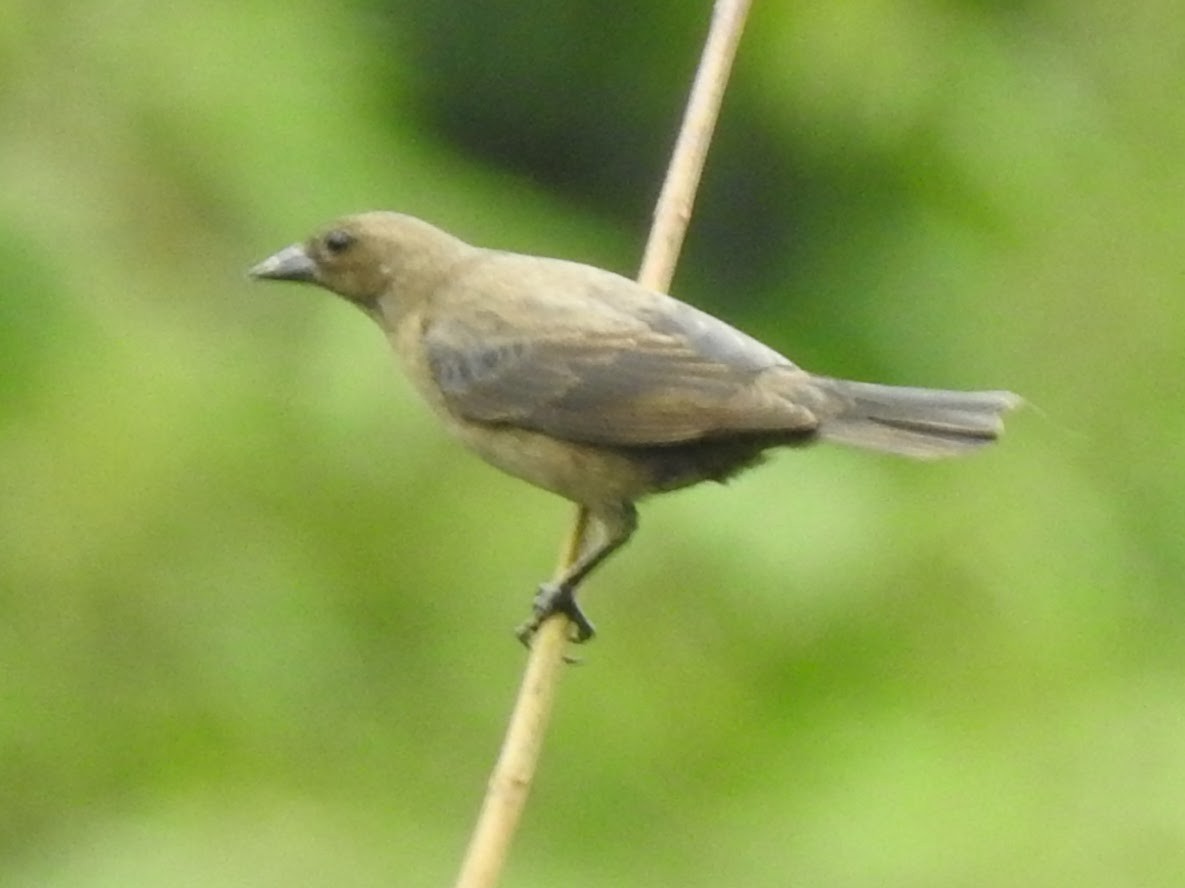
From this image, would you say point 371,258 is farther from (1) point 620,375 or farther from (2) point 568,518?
(2) point 568,518

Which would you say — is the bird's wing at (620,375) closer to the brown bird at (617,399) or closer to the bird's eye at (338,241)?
the brown bird at (617,399)

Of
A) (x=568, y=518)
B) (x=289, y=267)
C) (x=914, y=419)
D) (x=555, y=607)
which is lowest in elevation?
(x=568, y=518)

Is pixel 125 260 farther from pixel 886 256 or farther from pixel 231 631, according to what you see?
pixel 886 256

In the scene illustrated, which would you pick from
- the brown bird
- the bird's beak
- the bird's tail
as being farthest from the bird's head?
the bird's tail

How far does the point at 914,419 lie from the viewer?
355 centimetres

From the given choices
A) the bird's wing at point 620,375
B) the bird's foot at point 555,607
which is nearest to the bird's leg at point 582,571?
the bird's foot at point 555,607

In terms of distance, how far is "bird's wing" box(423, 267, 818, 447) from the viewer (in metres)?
3.57

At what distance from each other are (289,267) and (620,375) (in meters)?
0.74

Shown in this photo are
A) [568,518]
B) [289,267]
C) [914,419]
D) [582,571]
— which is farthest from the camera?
[568,518]

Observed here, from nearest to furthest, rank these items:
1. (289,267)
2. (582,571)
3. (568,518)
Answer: (582,571), (289,267), (568,518)

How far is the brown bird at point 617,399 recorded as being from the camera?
3553mm

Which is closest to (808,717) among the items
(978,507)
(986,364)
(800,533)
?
(800,533)

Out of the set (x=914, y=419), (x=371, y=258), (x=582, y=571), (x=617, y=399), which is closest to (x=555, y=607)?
(x=582, y=571)

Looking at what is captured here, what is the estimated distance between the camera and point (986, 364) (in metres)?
5.28
